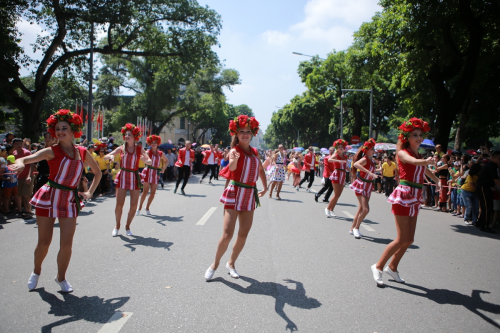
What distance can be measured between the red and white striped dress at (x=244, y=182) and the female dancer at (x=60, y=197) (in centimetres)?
172

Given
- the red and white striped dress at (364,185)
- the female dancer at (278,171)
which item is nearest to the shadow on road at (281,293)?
the red and white striped dress at (364,185)

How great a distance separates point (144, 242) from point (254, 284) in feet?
9.16

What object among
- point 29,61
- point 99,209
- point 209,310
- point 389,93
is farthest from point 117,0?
point 389,93

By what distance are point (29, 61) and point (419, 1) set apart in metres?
18.5

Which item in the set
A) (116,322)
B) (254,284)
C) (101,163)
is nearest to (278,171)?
(101,163)

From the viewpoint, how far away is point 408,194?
499cm

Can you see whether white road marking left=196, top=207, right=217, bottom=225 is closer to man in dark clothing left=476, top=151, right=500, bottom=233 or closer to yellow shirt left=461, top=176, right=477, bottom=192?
man in dark clothing left=476, top=151, right=500, bottom=233

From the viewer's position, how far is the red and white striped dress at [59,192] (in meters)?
4.31

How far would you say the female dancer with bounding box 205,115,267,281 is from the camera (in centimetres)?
492

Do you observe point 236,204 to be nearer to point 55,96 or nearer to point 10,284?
point 10,284

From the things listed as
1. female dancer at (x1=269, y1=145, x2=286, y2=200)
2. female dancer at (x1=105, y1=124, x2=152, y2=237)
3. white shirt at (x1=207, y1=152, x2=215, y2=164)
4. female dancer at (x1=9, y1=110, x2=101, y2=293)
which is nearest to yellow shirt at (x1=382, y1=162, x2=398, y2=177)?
female dancer at (x1=269, y1=145, x2=286, y2=200)

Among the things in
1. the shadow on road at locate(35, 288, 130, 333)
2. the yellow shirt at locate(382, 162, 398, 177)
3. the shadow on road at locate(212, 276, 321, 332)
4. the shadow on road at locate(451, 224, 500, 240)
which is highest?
the yellow shirt at locate(382, 162, 398, 177)

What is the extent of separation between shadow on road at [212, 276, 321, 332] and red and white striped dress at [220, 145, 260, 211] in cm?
91

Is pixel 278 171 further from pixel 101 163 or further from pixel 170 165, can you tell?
pixel 170 165
